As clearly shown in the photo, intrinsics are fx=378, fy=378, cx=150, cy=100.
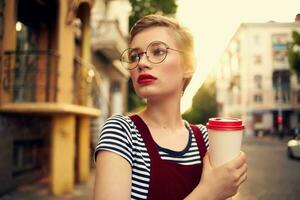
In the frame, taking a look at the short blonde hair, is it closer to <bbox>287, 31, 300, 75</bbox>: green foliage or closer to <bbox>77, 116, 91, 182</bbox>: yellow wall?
<bbox>287, 31, 300, 75</bbox>: green foliage

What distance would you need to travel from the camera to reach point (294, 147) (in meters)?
1.45

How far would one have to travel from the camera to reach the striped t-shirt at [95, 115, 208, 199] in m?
1.24

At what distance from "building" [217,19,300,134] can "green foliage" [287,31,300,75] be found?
0.02 m

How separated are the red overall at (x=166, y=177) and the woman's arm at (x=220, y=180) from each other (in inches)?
2.8

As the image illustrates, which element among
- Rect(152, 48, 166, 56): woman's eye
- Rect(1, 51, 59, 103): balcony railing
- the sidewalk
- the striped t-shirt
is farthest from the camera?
the sidewalk

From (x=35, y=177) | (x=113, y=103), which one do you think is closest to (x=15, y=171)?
(x=35, y=177)

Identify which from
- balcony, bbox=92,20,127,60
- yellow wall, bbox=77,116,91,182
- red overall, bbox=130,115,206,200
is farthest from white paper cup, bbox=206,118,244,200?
balcony, bbox=92,20,127,60

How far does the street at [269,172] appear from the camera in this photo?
1354mm

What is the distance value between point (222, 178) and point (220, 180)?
0.03ft

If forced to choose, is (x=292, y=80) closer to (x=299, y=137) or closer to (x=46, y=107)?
(x=299, y=137)

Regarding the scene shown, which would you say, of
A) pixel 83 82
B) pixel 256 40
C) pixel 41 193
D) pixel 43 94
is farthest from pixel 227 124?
pixel 43 94

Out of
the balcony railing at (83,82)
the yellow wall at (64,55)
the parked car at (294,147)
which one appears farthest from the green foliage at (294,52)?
the balcony railing at (83,82)

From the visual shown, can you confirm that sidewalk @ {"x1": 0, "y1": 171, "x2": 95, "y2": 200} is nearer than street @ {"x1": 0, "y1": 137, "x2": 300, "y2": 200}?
No

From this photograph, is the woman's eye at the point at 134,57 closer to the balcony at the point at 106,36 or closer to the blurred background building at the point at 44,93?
the blurred background building at the point at 44,93
